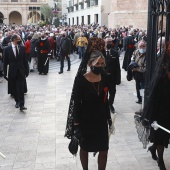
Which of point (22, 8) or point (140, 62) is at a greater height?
point (22, 8)

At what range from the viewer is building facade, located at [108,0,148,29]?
25.8m

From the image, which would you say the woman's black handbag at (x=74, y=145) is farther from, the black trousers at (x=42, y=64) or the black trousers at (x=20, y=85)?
the black trousers at (x=42, y=64)

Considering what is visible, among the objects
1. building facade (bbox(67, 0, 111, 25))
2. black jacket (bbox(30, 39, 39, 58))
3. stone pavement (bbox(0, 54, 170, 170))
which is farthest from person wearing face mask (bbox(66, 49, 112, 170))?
building facade (bbox(67, 0, 111, 25))

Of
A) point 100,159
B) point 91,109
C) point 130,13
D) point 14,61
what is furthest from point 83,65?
point 130,13

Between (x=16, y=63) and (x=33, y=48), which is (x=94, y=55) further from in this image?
(x=33, y=48)

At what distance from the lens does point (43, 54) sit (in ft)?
40.3

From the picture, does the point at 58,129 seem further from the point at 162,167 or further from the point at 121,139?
the point at 162,167

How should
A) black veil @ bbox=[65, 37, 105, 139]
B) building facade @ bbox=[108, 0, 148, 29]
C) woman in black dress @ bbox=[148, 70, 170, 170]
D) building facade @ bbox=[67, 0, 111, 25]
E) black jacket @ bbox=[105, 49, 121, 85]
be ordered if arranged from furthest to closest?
building facade @ bbox=[67, 0, 111, 25] < building facade @ bbox=[108, 0, 148, 29] < black jacket @ bbox=[105, 49, 121, 85] < woman in black dress @ bbox=[148, 70, 170, 170] < black veil @ bbox=[65, 37, 105, 139]

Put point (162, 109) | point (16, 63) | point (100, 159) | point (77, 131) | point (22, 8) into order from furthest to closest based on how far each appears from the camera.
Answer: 1. point (22, 8)
2. point (16, 63)
3. point (162, 109)
4. point (100, 159)
5. point (77, 131)

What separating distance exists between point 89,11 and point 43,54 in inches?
1237

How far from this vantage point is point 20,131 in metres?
5.78

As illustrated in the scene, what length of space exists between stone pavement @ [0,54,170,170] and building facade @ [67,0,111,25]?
29.3 m

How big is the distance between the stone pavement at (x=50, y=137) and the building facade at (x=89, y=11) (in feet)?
96.2

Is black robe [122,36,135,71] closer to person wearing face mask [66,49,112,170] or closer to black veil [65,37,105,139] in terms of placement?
black veil [65,37,105,139]
